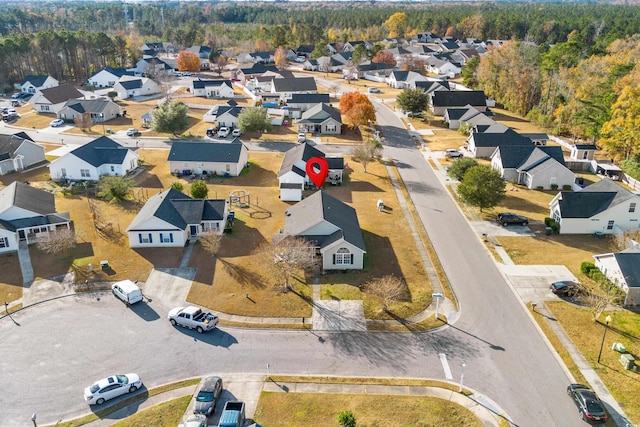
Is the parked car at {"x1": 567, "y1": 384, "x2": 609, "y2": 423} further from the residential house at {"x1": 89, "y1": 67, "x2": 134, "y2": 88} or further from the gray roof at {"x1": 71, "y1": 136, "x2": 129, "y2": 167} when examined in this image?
the residential house at {"x1": 89, "y1": 67, "x2": 134, "y2": 88}

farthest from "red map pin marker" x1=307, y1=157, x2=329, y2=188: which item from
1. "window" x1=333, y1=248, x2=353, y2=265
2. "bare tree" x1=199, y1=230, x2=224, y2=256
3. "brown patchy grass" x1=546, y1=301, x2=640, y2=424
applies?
"brown patchy grass" x1=546, y1=301, x2=640, y2=424

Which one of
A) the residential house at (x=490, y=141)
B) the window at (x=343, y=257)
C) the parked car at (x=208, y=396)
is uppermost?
the residential house at (x=490, y=141)

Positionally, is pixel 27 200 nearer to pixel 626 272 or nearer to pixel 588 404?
pixel 588 404

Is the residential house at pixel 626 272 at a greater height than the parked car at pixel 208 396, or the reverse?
the residential house at pixel 626 272

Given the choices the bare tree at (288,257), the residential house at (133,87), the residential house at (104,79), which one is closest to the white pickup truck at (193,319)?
the bare tree at (288,257)

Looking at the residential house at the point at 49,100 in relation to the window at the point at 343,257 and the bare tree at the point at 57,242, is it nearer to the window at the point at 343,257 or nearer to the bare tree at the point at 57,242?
the bare tree at the point at 57,242

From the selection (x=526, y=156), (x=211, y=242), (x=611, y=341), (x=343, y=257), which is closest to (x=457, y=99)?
(x=526, y=156)
